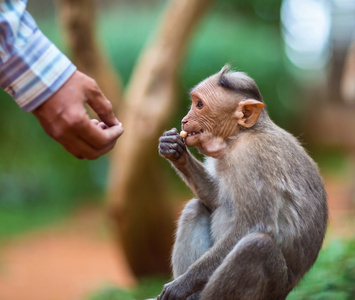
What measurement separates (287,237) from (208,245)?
52 cm

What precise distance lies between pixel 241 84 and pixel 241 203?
697 millimetres

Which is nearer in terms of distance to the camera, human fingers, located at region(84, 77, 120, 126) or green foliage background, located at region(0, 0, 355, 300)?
human fingers, located at region(84, 77, 120, 126)

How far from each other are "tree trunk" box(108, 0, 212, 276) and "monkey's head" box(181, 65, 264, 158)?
3309 mm

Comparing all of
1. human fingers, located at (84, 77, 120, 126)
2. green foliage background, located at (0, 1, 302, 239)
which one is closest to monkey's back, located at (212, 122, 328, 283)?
human fingers, located at (84, 77, 120, 126)

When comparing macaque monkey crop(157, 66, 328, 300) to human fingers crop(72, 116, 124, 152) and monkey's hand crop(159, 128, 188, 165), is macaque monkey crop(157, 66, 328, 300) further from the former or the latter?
human fingers crop(72, 116, 124, 152)

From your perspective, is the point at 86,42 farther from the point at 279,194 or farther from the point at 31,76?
the point at 31,76

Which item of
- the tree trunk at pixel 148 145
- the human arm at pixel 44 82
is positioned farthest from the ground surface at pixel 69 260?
the human arm at pixel 44 82

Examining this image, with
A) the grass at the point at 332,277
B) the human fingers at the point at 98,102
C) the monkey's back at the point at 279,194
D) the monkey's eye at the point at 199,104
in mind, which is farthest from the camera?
the grass at the point at 332,277

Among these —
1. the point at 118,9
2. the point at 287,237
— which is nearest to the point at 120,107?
the point at 287,237

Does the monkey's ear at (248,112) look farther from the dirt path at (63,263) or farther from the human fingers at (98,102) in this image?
the dirt path at (63,263)

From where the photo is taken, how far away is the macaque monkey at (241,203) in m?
3.01

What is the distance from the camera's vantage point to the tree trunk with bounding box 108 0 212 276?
6.68 meters

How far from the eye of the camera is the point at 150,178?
7.20 metres

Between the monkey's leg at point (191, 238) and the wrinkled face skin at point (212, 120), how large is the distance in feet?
1.39
